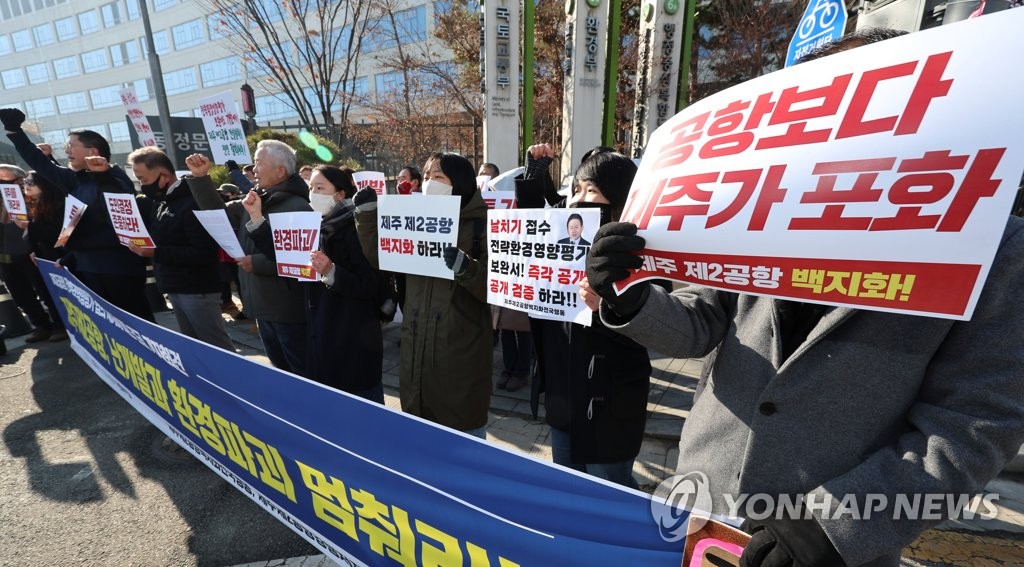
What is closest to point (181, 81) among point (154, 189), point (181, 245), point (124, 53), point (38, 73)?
point (124, 53)

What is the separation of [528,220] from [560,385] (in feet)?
2.69

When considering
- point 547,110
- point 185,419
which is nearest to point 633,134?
point 547,110

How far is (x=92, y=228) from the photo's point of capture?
4.28 meters

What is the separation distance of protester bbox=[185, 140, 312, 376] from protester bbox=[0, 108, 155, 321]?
157cm

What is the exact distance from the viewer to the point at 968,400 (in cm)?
92

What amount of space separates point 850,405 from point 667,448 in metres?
2.57

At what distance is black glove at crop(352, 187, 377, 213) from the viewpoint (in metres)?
2.86

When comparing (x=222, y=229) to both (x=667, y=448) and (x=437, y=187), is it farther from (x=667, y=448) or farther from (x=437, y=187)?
(x=667, y=448)

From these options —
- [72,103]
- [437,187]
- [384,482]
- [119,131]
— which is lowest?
[384,482]

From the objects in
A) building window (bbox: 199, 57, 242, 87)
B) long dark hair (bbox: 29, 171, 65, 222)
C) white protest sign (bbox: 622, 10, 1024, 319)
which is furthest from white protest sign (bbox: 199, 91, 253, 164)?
building window (bbox: 199, 57, 242, 87)

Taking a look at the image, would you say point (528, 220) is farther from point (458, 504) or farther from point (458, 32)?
point (458, 32)

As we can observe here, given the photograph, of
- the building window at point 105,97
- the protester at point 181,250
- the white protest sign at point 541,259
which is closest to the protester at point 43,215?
the protester at point 181,250

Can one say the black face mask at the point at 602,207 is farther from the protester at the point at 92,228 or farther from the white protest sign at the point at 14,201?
the white protest sign at the point at 14,201

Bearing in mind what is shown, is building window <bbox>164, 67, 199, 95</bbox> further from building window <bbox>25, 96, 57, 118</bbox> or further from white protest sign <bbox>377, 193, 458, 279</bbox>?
white protest sign <bbox>377, 193, 458, 279</bbox>
